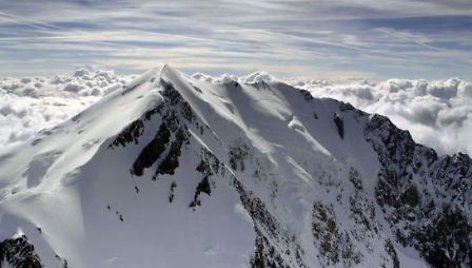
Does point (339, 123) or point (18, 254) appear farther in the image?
point (339, 123)

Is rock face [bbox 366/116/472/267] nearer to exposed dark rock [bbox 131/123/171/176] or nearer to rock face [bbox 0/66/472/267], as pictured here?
rock face [bbox 0/66/472/267]

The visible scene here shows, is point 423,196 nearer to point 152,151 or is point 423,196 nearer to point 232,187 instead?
point 232,187

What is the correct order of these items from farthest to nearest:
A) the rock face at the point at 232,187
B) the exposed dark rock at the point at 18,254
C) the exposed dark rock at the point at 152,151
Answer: the exposed dark rock at the point at 152,151 < the rock face at the point at 232,187 < the exposed dark rock at the point at 18,254

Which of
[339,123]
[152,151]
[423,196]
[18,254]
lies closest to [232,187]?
[152,151]

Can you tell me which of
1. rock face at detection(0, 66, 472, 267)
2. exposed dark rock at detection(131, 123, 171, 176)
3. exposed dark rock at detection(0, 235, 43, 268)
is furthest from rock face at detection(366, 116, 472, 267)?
exposed dark rock at detection(0, 235, 43, 268)

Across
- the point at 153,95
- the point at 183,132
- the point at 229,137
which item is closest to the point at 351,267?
the point at 229,137

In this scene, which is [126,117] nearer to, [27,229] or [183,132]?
[183,132]

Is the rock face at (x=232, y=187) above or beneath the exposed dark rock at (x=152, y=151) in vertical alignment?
beneath

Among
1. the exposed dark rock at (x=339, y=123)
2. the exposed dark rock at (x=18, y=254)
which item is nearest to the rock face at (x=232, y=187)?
the exposed dark rock at (x=18, y=254)

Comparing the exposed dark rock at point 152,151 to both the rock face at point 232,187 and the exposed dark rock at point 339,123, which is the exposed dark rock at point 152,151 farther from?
the exposed dark rock at point 339,123

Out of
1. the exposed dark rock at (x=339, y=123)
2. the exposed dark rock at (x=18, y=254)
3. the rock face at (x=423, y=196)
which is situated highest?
the exposed dark rock at (x=18, y=254)
